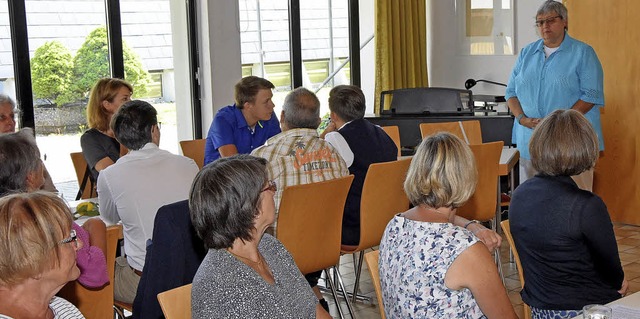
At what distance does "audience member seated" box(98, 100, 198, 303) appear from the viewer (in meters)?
3.41

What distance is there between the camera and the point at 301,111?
410cm

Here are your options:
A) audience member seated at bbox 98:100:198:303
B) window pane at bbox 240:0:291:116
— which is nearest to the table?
audience member seated at bbox 98:100:198:303

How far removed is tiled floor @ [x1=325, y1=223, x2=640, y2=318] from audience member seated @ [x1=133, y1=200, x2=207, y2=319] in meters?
1.59

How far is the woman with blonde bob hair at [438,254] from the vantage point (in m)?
2.33

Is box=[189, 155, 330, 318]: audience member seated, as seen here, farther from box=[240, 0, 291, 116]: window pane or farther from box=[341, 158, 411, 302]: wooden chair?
box=[240, 0, 291, 116]: window pane

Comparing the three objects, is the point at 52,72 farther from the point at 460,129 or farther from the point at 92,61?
the point at 460,129

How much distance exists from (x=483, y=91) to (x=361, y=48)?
4.30ft

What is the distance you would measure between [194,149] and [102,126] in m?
0.80

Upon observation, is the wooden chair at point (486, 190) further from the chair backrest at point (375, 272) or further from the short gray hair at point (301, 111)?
the chair backrest at point (375, 272)

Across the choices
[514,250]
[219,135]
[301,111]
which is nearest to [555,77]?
[301,111]

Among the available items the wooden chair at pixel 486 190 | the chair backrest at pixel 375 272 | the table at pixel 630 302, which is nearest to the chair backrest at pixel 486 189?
the wooden chair at pixel 486 190

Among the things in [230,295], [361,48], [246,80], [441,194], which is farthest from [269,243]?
[361,48]

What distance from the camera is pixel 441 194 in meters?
2.50

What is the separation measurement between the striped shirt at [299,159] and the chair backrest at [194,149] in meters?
1.49
